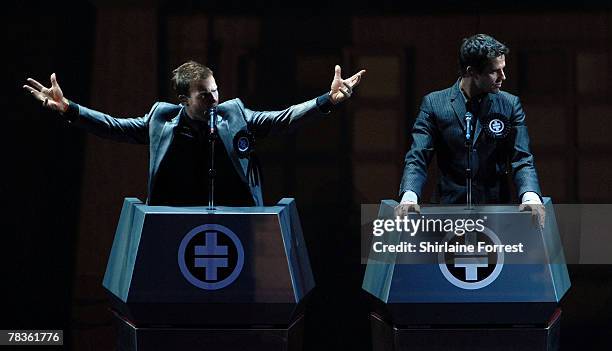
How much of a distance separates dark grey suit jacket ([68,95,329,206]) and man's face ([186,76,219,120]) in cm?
6

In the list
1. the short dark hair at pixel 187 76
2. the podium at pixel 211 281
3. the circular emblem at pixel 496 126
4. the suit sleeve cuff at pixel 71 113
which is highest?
the short dark hair at pixel 187 76

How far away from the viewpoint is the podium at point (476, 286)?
3555mm

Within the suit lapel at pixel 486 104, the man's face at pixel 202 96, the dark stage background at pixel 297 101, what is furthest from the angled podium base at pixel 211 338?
the dark stage background at pixel 297 101

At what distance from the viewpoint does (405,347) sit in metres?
3.60

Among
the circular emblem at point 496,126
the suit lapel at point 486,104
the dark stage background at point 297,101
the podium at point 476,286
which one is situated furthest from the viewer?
the dark stage background at point 297,101

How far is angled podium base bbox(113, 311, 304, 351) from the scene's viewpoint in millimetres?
3604

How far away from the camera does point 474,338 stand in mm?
3584

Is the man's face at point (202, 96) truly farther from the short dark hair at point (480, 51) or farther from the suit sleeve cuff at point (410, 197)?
the short dark hair at point (480, 51)

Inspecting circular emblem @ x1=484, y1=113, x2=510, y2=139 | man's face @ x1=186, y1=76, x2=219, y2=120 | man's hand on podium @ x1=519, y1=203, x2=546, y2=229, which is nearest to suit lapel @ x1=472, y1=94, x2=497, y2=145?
circular emblem @ x1=484, y1=113, x2=510, y2=139

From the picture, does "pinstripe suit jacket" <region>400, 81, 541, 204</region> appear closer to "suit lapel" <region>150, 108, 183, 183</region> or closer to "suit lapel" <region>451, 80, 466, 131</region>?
"suit lapel" <region>451, 80, 466, 131</region>

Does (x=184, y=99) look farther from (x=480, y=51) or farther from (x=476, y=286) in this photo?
(x=476, y=286)

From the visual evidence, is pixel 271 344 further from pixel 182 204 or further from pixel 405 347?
pixel 182 204

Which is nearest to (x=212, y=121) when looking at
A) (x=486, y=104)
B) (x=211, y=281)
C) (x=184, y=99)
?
(x=184, y=99)

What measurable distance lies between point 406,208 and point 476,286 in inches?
13.2
